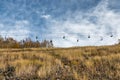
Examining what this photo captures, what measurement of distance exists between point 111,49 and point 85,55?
4794 mm

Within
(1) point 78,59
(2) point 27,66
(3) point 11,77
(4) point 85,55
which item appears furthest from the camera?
(4) point 85,55

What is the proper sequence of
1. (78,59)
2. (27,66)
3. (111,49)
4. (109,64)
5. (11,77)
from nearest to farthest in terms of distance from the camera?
1. (11,77)
2. (27,66)
3. (109,64)
4. (78,59)
5. (111,49)

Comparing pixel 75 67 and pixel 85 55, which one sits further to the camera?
pixel 85 55

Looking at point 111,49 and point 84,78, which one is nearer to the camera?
point 84,78

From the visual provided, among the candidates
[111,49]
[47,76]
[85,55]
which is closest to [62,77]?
[47,76]

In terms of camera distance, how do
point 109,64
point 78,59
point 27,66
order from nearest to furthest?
point 27,66 → point 109,64 → point 78,59

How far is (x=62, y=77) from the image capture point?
22.7 m

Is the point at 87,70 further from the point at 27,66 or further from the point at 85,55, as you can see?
the point at 85,55

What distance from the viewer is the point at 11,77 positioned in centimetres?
2238

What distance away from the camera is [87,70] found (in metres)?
25.0

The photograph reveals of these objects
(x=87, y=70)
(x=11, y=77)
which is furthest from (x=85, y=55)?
Answer: (x=11, y=77)

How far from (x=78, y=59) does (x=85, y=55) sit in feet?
8.83

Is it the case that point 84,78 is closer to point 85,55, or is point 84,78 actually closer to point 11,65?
point 11,65

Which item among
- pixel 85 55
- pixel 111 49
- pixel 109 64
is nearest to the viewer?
pixel 109 64
